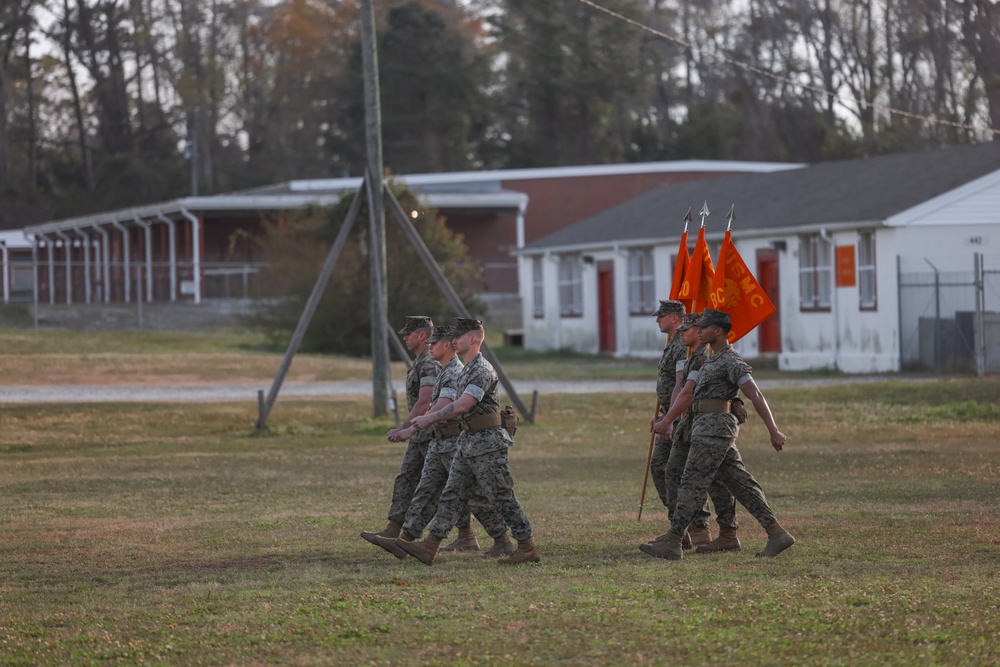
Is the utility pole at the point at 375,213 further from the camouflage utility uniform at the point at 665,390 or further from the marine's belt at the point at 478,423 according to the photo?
the marine's belt at the point at 478,423

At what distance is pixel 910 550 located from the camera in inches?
436

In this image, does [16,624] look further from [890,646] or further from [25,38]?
[25,38]

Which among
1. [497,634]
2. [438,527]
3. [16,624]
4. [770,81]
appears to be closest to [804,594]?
[497,634]

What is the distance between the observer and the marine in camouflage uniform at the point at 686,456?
37.0ft

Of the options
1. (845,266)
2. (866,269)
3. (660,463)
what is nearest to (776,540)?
(660,463)

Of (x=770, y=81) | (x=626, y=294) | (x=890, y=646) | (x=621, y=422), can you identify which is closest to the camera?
(x=890, y=646)

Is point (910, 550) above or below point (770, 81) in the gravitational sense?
below

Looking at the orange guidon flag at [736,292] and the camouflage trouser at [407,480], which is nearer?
the camouflage trouser at [407,480]

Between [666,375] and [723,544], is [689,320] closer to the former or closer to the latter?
[666,375]

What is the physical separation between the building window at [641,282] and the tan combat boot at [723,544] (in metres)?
30.8

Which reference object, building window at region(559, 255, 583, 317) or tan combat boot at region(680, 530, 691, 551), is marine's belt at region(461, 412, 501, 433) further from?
building window at region(559, 255, 583, 317)

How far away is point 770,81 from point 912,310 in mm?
40737

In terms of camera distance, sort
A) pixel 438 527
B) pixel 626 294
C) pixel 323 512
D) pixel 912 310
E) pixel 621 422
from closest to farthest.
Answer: pixel 438 527
pixel 323 512
pixel 621 422
pixel 912 310
pixel 626 294

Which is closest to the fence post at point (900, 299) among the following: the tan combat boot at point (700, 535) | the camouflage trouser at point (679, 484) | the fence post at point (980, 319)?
the fence post at point (980, 319)
